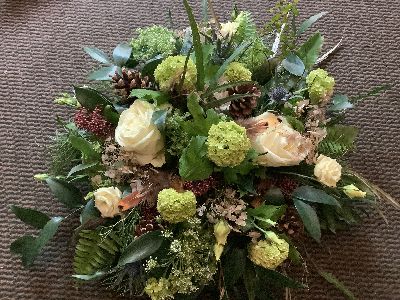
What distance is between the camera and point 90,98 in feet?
3.65

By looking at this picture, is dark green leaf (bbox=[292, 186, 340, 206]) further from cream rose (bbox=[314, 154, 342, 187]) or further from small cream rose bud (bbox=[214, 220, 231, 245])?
small cream rose bud (bbox=[214, 220, 231, 245])

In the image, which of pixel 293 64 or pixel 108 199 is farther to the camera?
pixel 293 64

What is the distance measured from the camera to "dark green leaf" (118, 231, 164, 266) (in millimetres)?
1040

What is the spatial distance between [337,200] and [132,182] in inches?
15.7

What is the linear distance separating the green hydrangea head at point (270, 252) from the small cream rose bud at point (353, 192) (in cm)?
15

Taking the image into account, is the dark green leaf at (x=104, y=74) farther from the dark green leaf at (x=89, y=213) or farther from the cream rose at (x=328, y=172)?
the cream rose at (x=328, y=172)

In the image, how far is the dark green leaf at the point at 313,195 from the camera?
3.55 ft

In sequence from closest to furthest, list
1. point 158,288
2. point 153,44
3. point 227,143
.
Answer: point 227,143 < point 158,288 < point 153,44

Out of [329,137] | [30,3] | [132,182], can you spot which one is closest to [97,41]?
[30,3]

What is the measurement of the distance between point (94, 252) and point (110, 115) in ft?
0.86

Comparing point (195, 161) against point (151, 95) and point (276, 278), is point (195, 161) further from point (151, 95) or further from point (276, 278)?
point (276, 278)

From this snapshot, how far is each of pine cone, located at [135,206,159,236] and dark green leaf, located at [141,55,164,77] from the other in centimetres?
25

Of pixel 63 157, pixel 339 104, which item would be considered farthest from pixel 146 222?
pixel 339 104

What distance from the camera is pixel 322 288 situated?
127 cm
